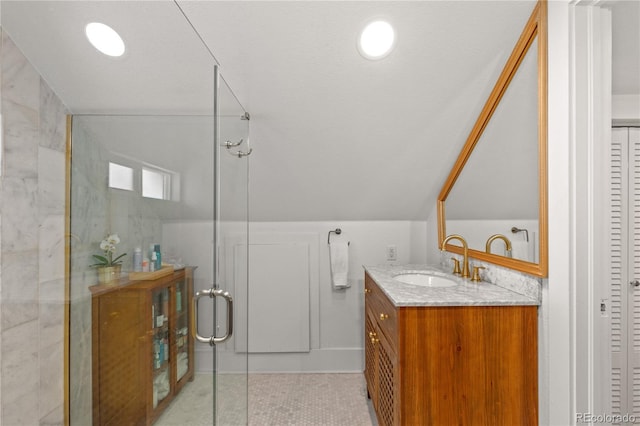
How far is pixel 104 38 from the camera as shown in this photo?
853 millimetres

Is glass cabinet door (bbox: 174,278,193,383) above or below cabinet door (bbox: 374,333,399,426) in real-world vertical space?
above

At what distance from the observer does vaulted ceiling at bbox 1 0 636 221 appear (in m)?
0.85

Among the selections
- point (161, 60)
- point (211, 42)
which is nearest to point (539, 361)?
point (161, 60)

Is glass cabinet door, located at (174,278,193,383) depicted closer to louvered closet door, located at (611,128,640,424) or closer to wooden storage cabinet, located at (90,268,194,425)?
wooden storage cabinet, located at (90,268,194,425)

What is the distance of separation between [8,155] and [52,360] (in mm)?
500

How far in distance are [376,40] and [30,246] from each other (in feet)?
4.72

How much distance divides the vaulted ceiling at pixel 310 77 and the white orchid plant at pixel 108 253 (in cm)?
34

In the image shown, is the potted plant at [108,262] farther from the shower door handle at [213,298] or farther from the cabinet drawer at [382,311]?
the cabinet drawer at [382,311]

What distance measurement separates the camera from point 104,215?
85 centimetres

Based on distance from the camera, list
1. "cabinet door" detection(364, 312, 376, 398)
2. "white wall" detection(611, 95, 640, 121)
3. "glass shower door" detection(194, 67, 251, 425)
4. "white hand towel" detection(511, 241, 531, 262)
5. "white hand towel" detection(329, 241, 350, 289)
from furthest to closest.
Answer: "white hand towel" detection(329, 241, 350, 289), "cabinet door" detection(364, 312, 376, 398), "white wall" detection(611, 95, 640, 121), "white hand towel" detection(511, 241, 531, 262), "glass shower door" detection(194, 67, 251, 425)

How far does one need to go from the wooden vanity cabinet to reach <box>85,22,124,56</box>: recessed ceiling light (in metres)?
1.23

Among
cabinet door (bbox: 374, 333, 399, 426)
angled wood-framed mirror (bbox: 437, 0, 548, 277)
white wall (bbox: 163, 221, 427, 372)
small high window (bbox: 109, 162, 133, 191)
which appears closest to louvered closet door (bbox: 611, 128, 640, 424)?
angled wood-framed mirror (bbox: 437, 0, 548, 277)

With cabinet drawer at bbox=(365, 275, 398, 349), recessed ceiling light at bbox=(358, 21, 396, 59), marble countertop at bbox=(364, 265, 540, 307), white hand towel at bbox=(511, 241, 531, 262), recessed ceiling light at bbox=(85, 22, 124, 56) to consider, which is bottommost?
cabinet drawer at bbox=(365, 275, 398, 349)

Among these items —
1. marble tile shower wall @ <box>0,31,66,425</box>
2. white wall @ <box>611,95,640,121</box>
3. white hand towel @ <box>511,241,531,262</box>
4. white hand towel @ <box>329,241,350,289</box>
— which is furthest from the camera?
white hand towel @ <box>329,241,350,289</box>
